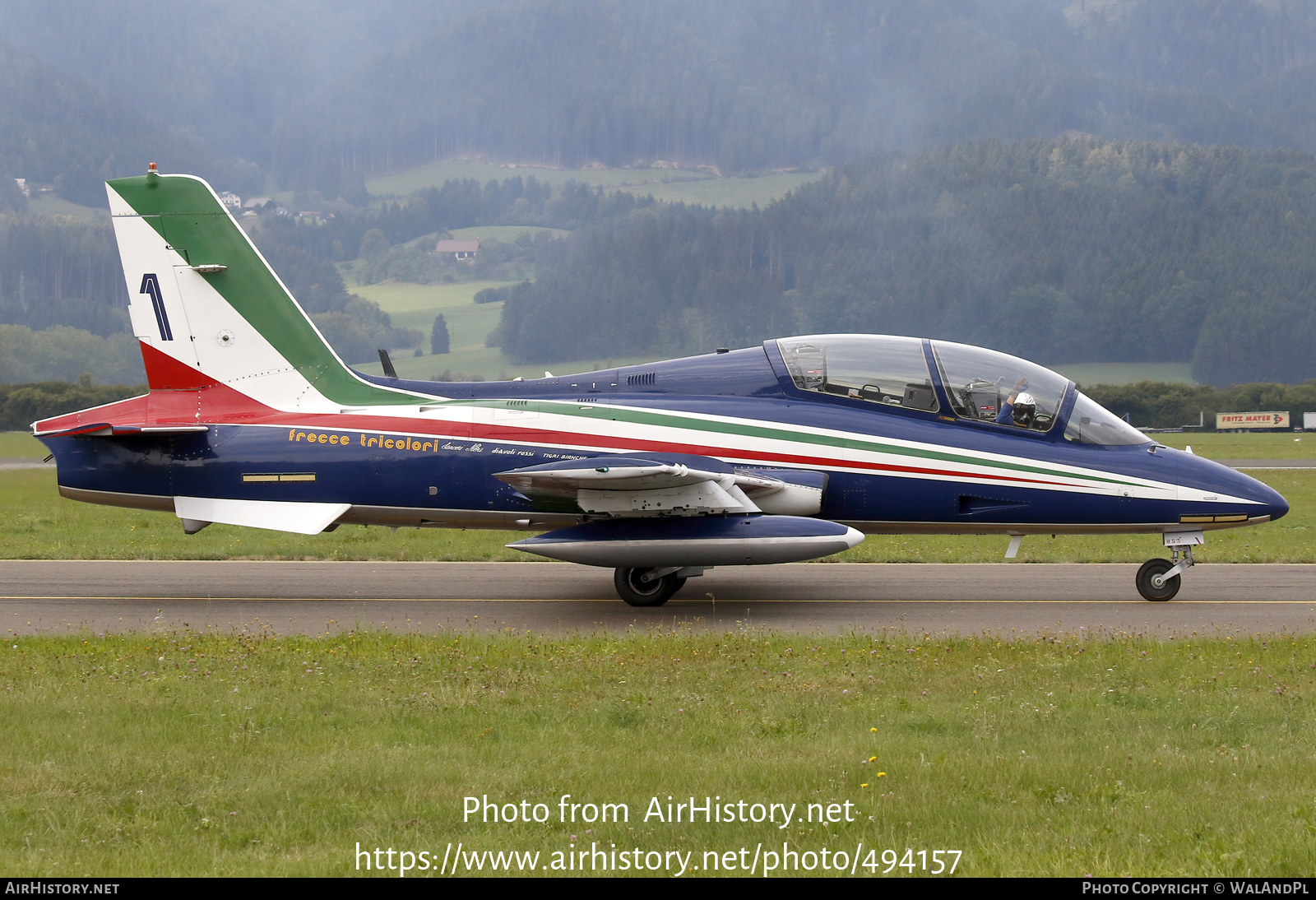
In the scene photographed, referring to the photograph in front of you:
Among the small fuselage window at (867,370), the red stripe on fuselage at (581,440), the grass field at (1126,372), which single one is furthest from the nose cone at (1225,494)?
the grass field at (1126,372)

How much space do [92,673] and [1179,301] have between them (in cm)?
15297

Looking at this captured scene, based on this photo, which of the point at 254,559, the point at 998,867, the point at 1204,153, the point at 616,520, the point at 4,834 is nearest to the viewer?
the point at 998,867

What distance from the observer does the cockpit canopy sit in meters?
14.0

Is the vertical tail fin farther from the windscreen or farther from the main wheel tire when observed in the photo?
the main wheel tire

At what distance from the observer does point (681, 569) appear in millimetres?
13984

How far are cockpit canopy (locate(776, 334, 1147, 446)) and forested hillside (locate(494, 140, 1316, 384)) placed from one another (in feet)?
417

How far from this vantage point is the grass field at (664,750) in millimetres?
5895

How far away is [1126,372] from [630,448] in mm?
139065

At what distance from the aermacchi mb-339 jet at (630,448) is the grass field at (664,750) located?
249 centimetres

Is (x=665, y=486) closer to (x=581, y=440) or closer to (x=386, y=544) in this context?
(x=581, y=440)

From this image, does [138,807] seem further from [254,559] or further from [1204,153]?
[1204,153]

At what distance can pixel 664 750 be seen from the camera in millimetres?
7559

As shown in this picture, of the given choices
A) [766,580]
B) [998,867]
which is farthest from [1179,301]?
[998,867]

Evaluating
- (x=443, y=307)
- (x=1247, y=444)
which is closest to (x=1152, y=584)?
(x=1247, y=444)
